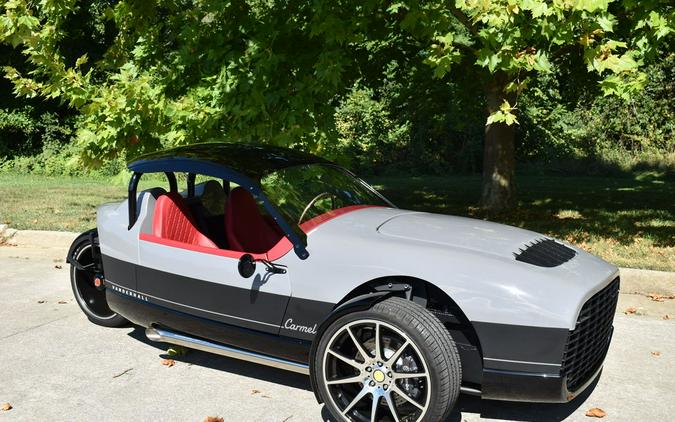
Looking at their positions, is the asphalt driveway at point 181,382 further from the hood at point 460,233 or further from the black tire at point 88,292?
the hood at point 460,233

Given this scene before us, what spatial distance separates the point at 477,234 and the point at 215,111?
4.19 meters

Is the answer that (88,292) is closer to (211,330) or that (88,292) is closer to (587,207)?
(211,330)

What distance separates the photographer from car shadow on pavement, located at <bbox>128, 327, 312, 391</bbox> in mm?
4660

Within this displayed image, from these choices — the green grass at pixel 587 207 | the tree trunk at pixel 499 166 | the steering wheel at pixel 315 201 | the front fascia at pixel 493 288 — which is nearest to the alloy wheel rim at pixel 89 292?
the steering wheel at pixel 315 201

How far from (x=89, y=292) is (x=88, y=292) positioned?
11mm

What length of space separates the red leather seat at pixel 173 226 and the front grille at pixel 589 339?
94.5 inches

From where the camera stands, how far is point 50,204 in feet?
42.7

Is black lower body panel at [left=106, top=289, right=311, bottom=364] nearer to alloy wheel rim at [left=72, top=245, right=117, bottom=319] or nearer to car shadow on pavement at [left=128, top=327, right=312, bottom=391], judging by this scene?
car shadow on pavement at [left=128, top=327, right=312, bottom=391]

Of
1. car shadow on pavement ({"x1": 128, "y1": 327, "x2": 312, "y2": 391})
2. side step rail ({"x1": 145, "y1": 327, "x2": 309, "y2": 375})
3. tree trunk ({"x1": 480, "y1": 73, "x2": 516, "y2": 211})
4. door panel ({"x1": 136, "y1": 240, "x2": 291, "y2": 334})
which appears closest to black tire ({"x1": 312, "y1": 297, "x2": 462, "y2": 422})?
side step rail ({"x1": 145, "y1": 327, "x2": 309, "y2": 375})

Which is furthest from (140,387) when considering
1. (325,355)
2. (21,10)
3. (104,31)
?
(104,31)

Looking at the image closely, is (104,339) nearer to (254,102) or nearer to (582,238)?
(254,102)

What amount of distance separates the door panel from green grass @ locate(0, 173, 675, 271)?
3.32 metres

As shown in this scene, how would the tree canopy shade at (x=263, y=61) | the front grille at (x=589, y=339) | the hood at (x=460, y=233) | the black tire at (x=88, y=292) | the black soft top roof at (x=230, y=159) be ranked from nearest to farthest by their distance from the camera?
the front grille at (x=589, y=339), the hood at (x=460, y=233), the black soft top roof at (x=230, y=159), the black tire at (x=88, y=292), the tree canopy shade at (x=263, y=61)

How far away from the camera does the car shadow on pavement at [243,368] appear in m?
4.66
